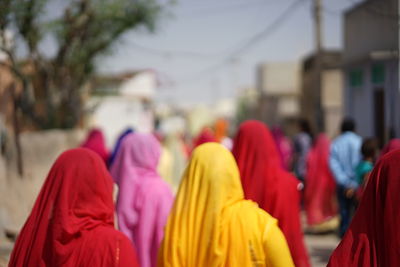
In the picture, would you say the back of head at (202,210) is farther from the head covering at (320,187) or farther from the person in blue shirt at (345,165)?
the head covering at (320,187)

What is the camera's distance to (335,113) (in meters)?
20.1

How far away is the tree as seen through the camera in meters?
12.2

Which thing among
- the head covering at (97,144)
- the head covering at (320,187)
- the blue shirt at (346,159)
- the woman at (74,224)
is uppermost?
the woman at (74,224)

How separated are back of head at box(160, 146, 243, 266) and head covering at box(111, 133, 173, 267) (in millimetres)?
1444

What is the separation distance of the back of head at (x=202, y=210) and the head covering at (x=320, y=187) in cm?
751

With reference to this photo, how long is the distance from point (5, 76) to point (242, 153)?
1389cm

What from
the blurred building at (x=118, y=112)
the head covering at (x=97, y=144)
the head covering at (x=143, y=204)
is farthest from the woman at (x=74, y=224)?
the blurred building at (x=118, y=112)

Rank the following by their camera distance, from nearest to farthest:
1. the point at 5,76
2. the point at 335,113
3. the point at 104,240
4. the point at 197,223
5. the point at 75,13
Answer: the point at 104,240
the point at 197,223
the point at 75,13
the point at 5,76
the point at 335,113

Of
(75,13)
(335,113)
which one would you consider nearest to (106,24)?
(75,13)

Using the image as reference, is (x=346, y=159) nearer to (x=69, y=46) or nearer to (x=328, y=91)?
(x=69, y=46)

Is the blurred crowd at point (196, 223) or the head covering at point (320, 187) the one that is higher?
the blurred crowd at point (196, 223)

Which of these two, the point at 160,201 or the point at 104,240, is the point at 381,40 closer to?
the point at 160,201

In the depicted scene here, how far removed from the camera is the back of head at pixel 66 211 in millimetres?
2980

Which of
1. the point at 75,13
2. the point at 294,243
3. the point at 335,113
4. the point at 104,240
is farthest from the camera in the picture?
the point at 335,113
